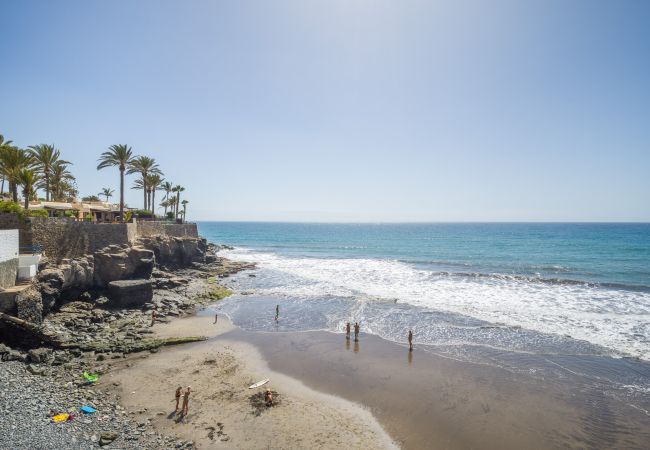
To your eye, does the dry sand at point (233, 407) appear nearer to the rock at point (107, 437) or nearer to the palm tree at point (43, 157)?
the rock at point (107, 437)

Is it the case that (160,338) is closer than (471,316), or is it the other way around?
(160,338)

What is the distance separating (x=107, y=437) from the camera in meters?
12.9

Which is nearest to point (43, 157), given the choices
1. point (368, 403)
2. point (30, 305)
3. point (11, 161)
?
point (11, 161)

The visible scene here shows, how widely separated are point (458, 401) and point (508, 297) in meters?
23.4

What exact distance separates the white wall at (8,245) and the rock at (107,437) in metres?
17.1

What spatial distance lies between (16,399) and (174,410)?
635 cm

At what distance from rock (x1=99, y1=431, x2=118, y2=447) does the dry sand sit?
1.63 metres

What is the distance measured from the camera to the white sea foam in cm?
2650

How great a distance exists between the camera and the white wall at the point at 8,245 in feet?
75.9

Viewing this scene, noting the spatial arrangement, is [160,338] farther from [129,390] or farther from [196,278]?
[196,278]

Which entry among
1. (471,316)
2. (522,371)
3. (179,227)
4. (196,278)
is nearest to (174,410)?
(522,371)

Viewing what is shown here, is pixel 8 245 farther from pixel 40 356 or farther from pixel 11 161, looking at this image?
pixel 11 161

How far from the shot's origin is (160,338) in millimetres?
24406

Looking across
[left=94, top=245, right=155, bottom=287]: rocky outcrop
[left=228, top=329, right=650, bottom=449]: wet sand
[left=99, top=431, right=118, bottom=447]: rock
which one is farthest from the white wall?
[left=228, top=329, right=650, bottom=449]: wet sand
